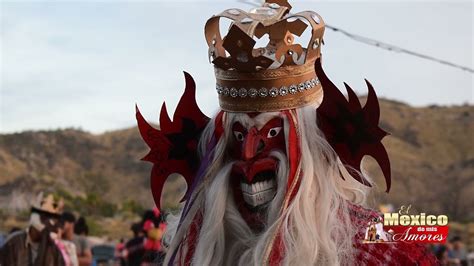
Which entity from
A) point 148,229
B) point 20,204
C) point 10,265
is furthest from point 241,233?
point 20,204

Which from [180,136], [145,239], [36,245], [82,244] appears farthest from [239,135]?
[82,244]

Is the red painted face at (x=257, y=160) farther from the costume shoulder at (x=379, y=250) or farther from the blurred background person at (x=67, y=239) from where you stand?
the blurred background person at (x=67, y=239)

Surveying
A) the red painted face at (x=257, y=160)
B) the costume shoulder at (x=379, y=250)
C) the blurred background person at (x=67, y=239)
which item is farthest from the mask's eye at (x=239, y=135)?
the blurred background person at (x=67, y=239)

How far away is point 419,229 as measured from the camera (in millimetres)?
4195

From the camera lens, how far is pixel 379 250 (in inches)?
158

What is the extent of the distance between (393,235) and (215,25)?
1.08 metres

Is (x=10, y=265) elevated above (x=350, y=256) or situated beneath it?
situated beneath

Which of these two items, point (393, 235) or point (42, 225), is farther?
point (42, 225)

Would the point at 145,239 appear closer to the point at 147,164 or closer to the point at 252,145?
the point at 252,145

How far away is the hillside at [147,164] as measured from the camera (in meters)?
40.0

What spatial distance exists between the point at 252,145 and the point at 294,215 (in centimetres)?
32

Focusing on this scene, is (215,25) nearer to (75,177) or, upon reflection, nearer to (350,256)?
(350,256)

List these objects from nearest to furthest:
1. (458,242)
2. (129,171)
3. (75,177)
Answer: (458,242) → (75,177) → (129,171)

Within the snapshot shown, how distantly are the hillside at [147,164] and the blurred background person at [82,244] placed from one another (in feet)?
74.6
